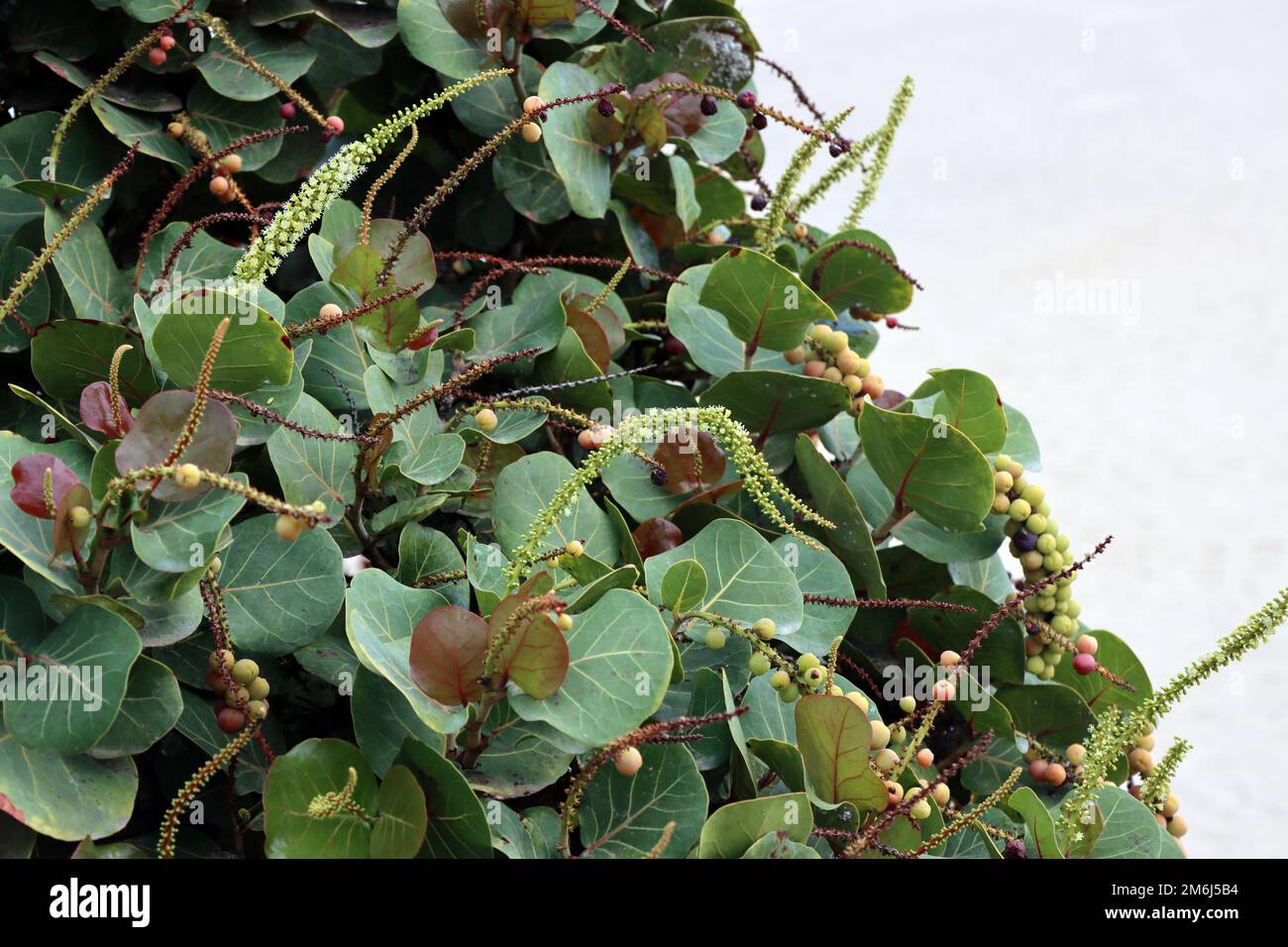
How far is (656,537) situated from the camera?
61 centimetres

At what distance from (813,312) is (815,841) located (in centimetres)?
28

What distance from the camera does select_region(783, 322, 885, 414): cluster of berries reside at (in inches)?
27.0

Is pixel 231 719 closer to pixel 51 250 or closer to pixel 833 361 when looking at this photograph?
pixel 51 250

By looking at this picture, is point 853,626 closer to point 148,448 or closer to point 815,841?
point 815,841

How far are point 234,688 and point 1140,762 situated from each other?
474 mm

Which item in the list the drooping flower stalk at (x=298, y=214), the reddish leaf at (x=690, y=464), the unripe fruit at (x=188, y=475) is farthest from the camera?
the reddish leaf at (x=690, y=464)

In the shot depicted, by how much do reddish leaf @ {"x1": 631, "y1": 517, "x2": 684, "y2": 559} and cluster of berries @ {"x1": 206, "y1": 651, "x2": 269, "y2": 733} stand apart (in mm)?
198

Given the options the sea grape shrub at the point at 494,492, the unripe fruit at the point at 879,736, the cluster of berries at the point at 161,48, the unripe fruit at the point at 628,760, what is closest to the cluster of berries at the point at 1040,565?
the sea grape shrub at the point at 494,492

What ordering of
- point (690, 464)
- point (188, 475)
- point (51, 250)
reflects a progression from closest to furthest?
point (188, 475)
point (51, 250)
point (690, 464)

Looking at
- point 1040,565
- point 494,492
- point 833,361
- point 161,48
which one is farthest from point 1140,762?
point 161,48

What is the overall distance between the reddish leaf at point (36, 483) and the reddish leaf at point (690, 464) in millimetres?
287

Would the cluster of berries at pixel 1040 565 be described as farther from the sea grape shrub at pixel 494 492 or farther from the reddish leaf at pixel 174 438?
the reddish leaf at pixel 174 438

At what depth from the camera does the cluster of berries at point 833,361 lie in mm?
685

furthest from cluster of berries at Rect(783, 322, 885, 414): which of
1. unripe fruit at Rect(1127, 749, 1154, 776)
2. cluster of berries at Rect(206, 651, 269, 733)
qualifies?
cluster of berries at Rect(206, 651, 269, 733)
